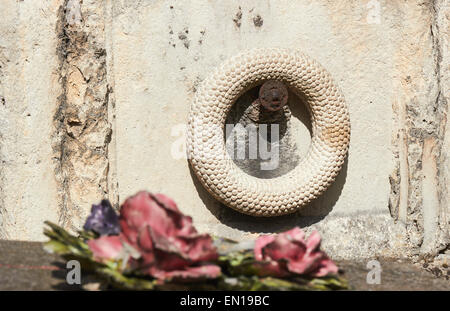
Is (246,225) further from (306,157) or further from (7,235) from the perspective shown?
(7,235)

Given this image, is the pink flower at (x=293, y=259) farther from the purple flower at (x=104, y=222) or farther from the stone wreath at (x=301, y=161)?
the stone wreath at (x=301, y=161)

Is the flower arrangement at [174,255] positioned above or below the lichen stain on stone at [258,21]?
below

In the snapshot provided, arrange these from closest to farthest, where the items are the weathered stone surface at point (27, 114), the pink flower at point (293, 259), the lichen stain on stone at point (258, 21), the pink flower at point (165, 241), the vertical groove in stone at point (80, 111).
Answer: the pink flower at point (165, 241) → the pink flower at point (293, 259) → the weathered stone surface at point (27, 114) → the vertical groove in stone at point (80, 111) → the lichen stain on stone at point (258, 21)

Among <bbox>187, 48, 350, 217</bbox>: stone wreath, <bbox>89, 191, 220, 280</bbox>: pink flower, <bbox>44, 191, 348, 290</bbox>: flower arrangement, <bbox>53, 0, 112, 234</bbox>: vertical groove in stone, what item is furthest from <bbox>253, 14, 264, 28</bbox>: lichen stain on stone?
<bbox>89, 191, 220, 280</bbox>: pink flower

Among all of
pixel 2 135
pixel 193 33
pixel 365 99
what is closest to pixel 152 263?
pixel 2 135

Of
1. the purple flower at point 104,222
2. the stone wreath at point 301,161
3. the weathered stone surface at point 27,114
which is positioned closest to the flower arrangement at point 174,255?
the purple flower at point 104,222

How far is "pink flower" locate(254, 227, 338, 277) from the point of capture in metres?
1.45

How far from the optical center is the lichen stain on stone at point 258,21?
364 centimetres

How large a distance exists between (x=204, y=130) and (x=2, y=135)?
0.92 meters

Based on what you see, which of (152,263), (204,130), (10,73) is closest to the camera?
(152,263)

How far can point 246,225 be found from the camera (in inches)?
148

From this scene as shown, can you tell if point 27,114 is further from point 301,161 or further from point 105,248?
point 105,248

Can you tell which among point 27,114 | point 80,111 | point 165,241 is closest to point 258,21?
point 80,111

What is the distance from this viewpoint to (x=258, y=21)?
3645 mm
